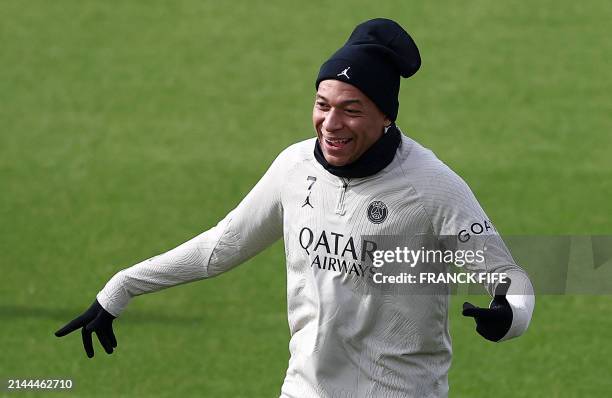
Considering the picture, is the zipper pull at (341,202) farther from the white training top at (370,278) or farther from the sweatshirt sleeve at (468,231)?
the sweatshirt sleeve at (468,231)

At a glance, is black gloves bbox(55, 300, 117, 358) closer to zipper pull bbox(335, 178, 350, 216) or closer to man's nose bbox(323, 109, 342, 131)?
zipper pull bbox(335, 178, 350, 216)

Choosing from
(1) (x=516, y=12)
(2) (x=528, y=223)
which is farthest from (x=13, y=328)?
(1) (x=516, y=12)

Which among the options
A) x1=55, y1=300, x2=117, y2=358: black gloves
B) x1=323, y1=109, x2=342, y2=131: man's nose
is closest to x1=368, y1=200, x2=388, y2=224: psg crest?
x1=323, y1=109, x2=342, y2=131: man's nose

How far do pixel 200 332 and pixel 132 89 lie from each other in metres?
6.02

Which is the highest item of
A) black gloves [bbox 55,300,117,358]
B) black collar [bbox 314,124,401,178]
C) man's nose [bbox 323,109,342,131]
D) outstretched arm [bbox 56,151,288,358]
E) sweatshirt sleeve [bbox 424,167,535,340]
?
man's nose [bbox 323,109,342,131]

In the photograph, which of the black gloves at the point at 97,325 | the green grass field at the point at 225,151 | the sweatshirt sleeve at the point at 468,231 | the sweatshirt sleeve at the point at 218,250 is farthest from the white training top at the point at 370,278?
the green grass field at the point at 225,151

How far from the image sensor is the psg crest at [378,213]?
570 cm

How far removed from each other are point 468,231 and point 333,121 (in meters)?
0.62

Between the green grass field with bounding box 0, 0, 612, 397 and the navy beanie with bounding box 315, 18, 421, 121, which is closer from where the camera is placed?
the navy beanie with bounding box 315, 18, 421, 121

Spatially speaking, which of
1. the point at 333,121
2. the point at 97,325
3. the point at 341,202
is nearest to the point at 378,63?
the point at 333,121

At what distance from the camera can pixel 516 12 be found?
17891 millimetres

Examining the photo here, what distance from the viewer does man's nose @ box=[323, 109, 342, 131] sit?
18.6 ft

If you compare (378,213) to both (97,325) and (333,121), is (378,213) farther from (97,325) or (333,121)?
(97,325)

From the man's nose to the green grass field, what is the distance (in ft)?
14.0
